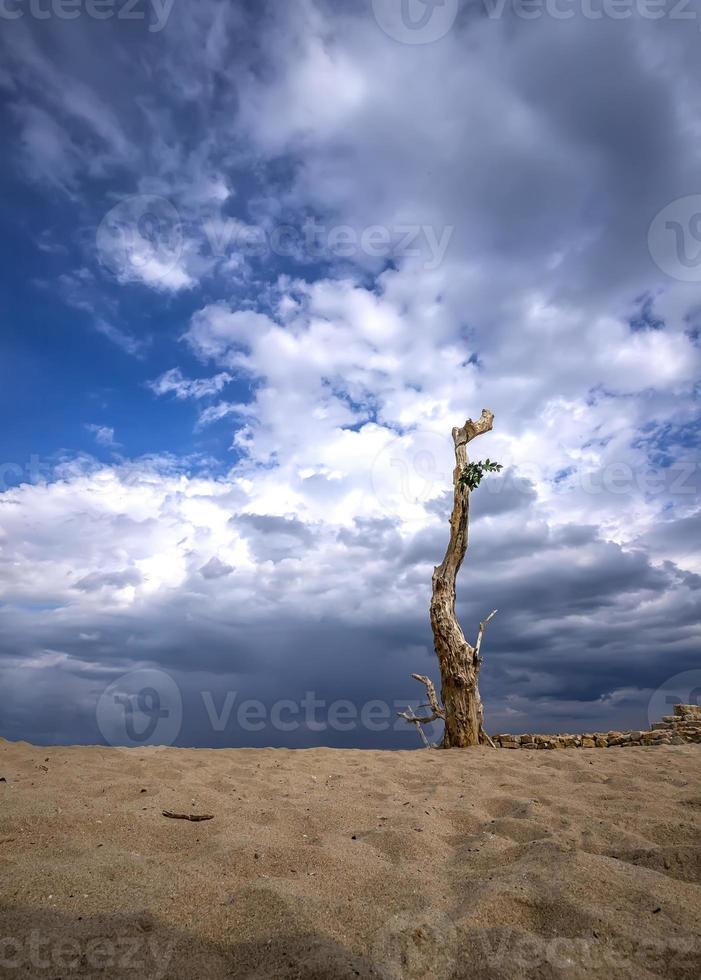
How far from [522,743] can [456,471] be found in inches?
229

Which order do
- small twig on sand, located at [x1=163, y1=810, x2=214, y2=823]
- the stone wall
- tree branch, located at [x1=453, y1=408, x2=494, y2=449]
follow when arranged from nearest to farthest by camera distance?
small twig on sand, located at [x1=163, y1=810, x2=214, y2=823] < the stone wall < tree branch, located at [x1=453, y1=408, x2=494, y2=449]

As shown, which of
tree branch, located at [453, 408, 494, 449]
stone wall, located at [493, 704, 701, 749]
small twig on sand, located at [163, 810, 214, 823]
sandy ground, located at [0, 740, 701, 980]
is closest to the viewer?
sandy ground, located at [0, 740, 701, 980]

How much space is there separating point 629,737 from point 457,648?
12.1 ft

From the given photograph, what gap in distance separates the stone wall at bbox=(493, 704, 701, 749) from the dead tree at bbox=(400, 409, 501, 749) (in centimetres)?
89

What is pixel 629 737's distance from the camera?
10.8 meters

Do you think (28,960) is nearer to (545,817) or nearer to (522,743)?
(545,817)

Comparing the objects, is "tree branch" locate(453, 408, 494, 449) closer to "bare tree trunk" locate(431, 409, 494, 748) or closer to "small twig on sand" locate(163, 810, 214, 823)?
"bare tree trunk" locate(431, 409, 494, 748)

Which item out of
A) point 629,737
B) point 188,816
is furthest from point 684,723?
point 188,816

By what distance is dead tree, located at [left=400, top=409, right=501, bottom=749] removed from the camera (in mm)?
10836

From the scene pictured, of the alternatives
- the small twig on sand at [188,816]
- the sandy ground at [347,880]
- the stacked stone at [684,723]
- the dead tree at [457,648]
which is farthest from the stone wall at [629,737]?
the small twig on sand at [188,816]

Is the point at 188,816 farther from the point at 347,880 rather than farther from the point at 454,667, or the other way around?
the point at 454,667

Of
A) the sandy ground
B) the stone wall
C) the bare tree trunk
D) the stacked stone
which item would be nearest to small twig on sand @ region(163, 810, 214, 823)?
the sandy ground

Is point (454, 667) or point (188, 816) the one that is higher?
point (454, 667)

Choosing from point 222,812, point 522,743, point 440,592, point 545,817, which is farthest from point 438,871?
point 522,743
